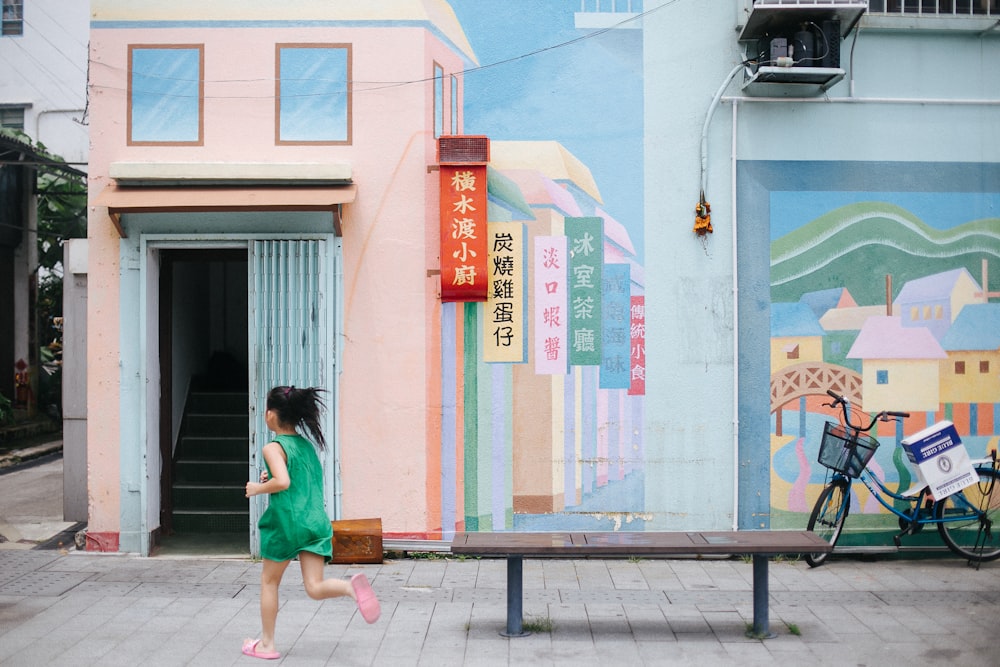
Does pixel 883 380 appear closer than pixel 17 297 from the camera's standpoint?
Yes

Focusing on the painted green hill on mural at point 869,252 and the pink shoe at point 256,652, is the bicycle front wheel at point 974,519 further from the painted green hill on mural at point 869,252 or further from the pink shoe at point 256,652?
the pink shoe at point 256,652

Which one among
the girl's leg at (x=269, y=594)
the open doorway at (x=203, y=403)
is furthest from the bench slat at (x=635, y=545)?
the open doorway at (x=203, y=403)

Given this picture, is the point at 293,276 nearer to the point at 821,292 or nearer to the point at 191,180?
the point at 191,180

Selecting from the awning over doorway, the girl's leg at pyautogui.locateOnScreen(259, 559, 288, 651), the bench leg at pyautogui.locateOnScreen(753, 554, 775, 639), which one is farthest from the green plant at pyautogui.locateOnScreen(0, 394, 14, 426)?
the bench leg at pyautogui.locateOnScreen(753, 554, 775, 639)

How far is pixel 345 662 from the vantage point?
6.05m

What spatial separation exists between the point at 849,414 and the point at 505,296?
3393 mm

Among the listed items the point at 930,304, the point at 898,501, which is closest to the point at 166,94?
the point at 930,304

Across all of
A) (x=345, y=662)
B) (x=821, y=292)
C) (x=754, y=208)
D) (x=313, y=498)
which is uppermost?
(x=754, y=208)

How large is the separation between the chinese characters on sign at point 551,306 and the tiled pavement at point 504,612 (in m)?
1.87

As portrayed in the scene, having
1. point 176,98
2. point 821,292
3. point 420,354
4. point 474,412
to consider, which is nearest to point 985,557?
point 821,292

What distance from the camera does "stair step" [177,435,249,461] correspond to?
10.9 metres

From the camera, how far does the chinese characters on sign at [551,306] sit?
347 inches

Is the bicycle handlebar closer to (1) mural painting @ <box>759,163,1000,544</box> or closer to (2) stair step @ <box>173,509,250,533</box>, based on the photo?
(1) mural painting @ <box>759,163,1000,544</box>

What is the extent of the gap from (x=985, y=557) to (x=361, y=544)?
564cm
